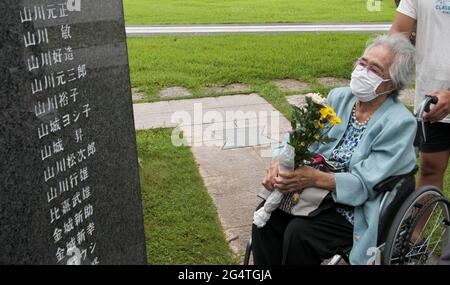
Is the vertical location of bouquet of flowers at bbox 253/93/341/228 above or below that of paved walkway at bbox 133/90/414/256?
above

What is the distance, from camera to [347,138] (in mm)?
2770

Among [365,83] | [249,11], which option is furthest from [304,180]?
[249,11]

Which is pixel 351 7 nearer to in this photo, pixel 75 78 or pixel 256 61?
pixel 256 61

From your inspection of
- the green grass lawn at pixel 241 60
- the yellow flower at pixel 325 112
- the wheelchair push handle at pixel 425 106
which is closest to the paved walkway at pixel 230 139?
the green grass lawn at pixel 241 60

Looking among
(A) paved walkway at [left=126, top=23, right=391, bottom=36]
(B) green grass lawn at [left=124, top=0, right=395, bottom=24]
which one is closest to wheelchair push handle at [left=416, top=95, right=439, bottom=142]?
(A) paved walkway at [left=126, top=23, right=391, bottom=36]

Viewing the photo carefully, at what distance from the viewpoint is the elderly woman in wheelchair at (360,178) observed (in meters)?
2.51

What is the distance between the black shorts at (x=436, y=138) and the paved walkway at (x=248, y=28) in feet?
28.2

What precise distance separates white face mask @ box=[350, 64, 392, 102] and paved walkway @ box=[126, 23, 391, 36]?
29.2ft

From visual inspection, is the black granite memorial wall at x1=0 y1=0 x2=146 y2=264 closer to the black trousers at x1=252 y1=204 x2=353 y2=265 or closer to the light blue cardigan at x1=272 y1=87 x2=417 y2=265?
the black trousers at x1=252 y1=204 x2=353 y2=265

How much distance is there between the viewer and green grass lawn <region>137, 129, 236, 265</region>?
337 centimetres

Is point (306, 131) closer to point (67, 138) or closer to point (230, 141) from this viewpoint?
point (67, 138)

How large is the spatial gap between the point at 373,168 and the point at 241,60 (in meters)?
5.64
